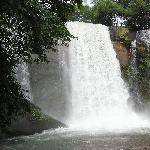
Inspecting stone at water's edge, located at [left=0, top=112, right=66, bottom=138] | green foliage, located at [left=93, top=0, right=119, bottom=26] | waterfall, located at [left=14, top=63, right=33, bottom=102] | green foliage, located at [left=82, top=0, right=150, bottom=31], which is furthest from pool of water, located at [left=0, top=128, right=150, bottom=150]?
green foliage, located at [left=93, top=0, right=119, bottom=26]

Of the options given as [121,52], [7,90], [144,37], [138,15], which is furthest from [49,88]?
[138,15]

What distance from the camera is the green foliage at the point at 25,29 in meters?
8.22

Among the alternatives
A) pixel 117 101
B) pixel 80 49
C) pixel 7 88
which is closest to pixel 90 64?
pixel 80 49

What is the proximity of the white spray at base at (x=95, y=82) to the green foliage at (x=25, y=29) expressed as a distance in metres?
13.1

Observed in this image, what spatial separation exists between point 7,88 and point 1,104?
0.40m

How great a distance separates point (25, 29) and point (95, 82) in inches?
675

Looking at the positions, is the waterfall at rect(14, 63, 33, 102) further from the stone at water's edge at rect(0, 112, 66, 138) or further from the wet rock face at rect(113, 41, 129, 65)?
the wet rock face at rect(113, 41, 129, 65)

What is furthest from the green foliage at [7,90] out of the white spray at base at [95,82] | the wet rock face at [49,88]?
the white spray at base at [95,82]

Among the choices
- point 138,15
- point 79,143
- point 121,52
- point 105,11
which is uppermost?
point 105,11

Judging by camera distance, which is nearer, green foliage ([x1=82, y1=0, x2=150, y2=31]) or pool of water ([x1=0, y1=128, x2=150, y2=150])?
pool of water ([x1=0, y1=128, x2=150, y2=150])

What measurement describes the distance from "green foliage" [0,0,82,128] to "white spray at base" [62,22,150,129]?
42.8 feet

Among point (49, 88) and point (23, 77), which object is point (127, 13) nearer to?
point (49, 88)

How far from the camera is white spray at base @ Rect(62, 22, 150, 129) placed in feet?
80.2

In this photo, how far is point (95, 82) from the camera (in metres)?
25.9
